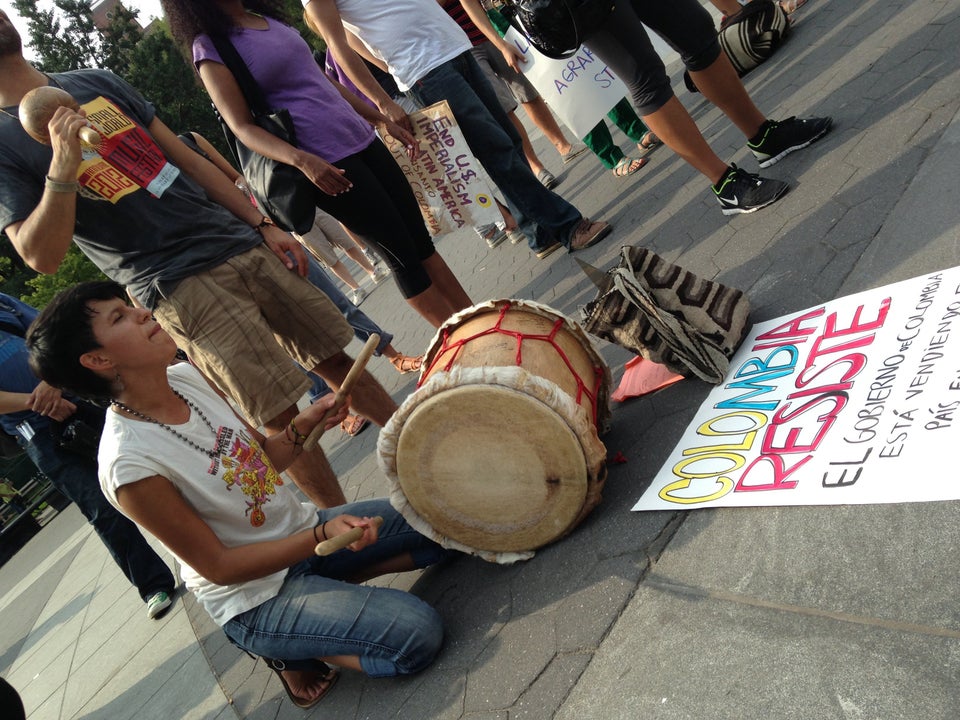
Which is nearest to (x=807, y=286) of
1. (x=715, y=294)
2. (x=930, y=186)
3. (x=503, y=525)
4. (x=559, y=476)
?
(x=715, y=294)

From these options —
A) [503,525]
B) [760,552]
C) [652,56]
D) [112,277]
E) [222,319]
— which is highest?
[112,277]

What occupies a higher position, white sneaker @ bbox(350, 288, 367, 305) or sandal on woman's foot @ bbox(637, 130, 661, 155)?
white sneaker @ bbox(350, 288, 367, 305)

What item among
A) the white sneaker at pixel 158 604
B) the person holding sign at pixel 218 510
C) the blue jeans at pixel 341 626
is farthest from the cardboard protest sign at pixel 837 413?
the white sneaker at pixel 158 604

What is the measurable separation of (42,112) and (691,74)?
2.45 meters

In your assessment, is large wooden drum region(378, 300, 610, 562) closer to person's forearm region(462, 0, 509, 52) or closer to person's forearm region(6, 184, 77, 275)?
person's forearm region(6, 184, 77, 275)

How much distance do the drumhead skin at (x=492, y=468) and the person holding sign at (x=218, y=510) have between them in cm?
24

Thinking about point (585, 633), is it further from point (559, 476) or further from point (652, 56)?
point (652, 56)

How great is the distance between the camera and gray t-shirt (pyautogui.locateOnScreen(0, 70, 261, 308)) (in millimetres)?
2324

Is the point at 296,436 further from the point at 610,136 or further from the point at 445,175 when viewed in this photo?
the point at 610,136

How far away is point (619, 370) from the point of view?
2.99m

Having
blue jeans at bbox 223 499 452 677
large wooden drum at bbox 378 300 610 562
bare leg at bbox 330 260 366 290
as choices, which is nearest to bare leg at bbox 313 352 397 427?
large wooden drum at bbox 378 300 610 562

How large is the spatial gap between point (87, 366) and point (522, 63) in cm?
350

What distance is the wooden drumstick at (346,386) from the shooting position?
2.27 metres

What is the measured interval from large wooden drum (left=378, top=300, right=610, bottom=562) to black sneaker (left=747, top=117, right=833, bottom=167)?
168 centimetres
